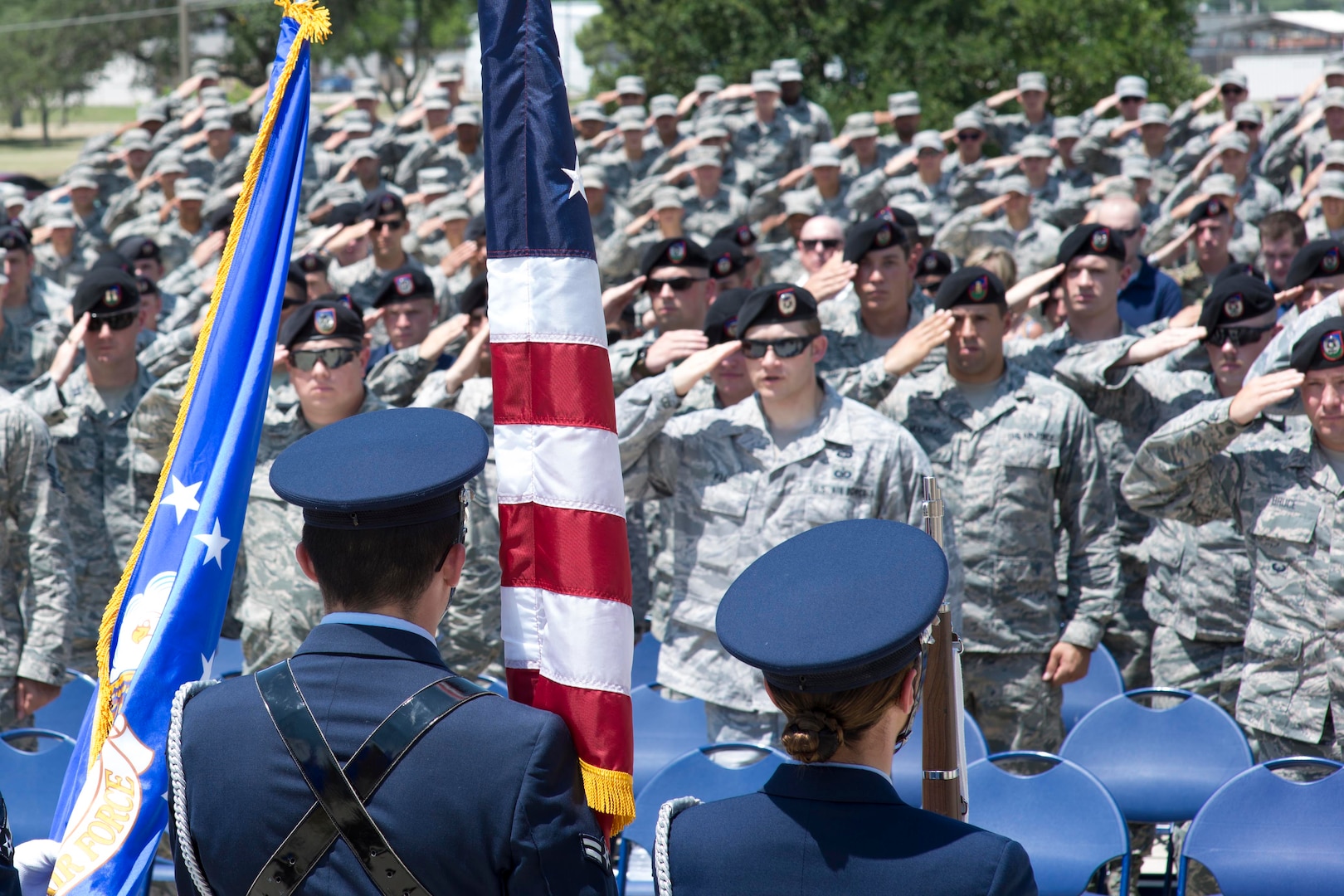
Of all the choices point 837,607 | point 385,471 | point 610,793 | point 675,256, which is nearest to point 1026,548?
point 675,256

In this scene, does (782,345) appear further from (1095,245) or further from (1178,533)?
(1095,245)

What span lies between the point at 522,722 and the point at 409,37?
43939 millimetres

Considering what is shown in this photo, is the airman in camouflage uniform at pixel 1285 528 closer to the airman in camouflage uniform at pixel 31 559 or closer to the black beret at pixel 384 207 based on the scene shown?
the airman in camouflage uniform at pixel 31 559

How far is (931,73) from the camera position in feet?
59.3

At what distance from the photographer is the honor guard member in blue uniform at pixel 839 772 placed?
2.04 m

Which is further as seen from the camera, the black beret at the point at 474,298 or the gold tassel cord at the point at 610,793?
the black beret at the point at 474,298

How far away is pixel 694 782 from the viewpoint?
3.99 m

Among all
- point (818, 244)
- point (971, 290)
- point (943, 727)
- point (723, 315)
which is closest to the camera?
point (943, 727)

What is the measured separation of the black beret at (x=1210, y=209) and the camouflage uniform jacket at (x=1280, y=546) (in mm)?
4512

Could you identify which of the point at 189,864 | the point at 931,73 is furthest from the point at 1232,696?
the point at 931,73

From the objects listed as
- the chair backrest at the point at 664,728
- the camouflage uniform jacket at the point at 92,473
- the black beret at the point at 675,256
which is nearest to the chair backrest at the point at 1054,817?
the chair backrest at the point at 664,728

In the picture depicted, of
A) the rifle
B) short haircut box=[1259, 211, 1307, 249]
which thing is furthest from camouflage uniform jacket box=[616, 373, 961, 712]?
short haircut box=[1259, 211, 1307, 249]

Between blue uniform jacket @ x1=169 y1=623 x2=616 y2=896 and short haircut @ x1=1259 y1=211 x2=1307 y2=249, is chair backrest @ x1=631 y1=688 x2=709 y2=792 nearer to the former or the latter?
blue uniform jacket @ x1=169 y1=623 x2=616 y2=896

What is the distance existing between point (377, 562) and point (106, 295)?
4.84 meters
